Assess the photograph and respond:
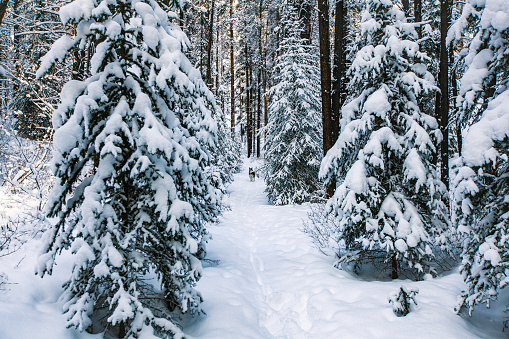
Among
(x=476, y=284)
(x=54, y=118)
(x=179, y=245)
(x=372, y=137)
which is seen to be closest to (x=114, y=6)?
(x=54, y=118)

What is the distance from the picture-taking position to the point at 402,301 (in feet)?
13.9

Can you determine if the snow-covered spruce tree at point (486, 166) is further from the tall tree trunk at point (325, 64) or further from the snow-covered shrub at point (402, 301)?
the tall tree trunk at point (325, 64)

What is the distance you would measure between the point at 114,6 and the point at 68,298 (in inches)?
151

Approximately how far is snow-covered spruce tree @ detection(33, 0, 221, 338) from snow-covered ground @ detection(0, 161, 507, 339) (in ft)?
1.49

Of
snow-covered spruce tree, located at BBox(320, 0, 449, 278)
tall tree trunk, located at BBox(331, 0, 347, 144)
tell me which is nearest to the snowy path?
snow-covered spruce tree, located at BBox(320, 0, 449, 278)

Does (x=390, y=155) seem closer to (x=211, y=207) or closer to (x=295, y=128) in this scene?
(x=211, y=207)

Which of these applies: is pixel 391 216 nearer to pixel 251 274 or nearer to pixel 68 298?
pixel 251 274

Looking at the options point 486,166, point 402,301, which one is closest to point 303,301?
point 402,301

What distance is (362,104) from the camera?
637 cm

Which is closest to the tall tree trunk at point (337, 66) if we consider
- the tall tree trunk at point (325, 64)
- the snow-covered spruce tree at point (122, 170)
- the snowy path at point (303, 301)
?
the tall tree trunk at point (325, 64)

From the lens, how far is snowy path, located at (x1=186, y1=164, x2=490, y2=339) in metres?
4.06

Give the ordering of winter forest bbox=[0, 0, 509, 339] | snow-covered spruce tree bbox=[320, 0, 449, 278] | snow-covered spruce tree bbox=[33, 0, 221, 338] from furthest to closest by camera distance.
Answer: snow-covered spruce tree bbox=[320, 0, 449, 278] < winter forest bbox=[0, 0, 509, 339] < snow-covered spruce tree bbox=[33, 0, 221, 338]

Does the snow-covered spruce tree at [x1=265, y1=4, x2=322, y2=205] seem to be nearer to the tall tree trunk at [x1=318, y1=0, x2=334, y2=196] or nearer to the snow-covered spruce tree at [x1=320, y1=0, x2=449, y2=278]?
the tall tree trunk at [x1=318, y1=0, x2=334, y2=196]

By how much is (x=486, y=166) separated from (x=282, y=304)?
4026mm
